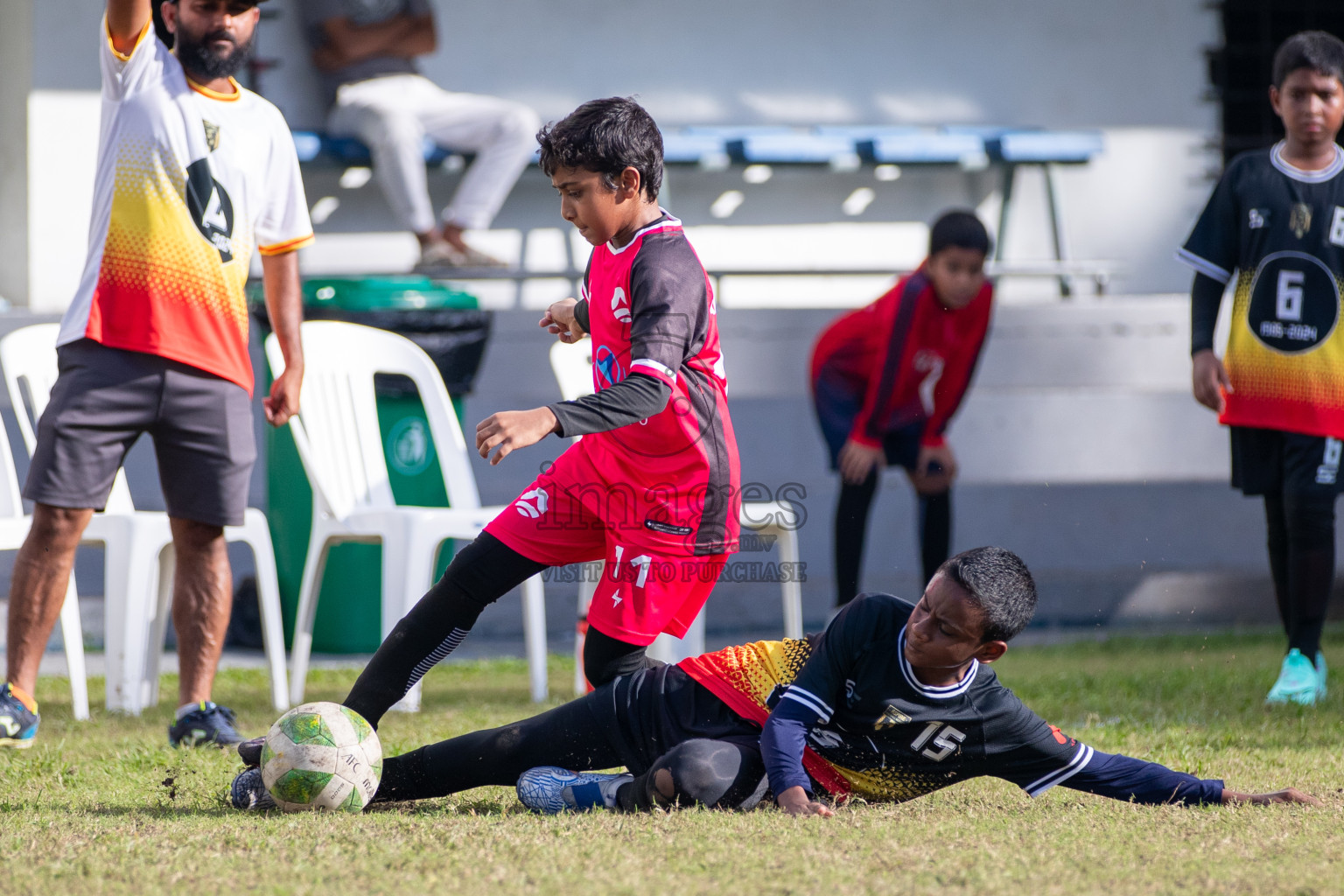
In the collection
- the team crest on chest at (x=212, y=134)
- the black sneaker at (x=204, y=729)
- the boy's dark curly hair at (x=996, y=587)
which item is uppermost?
the team crest on chest at (x=212, y=134)

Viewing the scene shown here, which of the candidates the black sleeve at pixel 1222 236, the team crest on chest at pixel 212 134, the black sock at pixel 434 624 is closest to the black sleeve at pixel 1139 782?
the black sock at pixel 434 624

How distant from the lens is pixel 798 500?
8008 millimetres

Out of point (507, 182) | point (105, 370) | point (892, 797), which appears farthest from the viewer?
point (507, 182)

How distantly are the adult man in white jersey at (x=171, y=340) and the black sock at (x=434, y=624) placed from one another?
905mm

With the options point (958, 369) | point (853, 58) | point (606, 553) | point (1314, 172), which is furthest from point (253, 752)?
point (853, 58)

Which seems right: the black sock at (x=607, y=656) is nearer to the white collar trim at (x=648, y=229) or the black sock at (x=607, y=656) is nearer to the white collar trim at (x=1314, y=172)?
the white collar trim at (x=648, y=229)

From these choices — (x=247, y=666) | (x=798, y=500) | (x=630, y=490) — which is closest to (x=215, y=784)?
(x=630, y=490)

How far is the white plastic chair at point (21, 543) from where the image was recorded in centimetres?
484

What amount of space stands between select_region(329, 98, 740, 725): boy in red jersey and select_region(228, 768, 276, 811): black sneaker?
11.9 inches

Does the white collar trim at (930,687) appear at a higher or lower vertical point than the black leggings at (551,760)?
higher

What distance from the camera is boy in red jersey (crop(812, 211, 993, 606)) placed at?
242 inches

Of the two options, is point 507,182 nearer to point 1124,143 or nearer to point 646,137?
point 1124,143

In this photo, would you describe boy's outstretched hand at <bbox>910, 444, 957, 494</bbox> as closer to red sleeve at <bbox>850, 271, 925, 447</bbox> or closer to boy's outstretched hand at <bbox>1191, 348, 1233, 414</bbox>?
red sleeve at <bbox>850, 271, 925, 447</bbox>

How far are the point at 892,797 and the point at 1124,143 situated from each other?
24.8 ft
